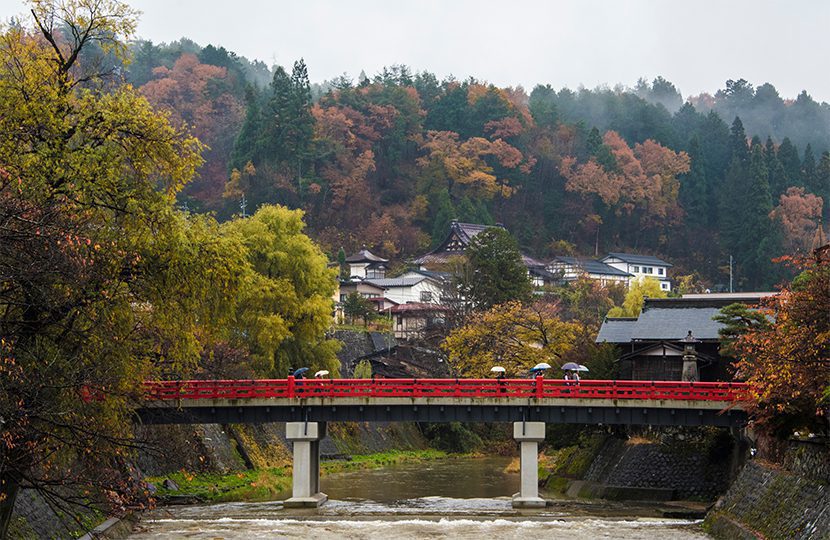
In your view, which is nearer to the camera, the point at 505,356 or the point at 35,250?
the point at 35,250

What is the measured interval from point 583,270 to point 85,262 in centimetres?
8594

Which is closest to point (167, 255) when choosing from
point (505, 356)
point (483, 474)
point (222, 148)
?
point (483, 474)

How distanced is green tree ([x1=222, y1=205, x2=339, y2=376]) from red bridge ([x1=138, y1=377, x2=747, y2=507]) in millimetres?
10238

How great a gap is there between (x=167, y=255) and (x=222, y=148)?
114 metres

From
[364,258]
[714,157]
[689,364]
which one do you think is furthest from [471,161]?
[689,364]

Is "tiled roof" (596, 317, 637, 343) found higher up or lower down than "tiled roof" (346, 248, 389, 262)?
lower down

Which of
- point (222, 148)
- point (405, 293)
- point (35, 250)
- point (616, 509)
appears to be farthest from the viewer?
point (222, 148)

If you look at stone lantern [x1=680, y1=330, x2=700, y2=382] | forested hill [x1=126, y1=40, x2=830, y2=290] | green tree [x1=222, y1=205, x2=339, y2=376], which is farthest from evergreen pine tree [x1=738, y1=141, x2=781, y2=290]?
stone lantern [x1=680, y1=330, x2=700, y2=382]

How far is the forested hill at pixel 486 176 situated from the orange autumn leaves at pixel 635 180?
8.8 inches

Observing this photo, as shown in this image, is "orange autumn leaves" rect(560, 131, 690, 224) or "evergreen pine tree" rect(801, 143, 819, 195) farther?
"evergreen pine tree" rect(801, 143, 819, 195)

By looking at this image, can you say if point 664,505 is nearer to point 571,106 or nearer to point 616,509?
point 616,509

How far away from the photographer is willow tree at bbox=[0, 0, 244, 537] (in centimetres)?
1561

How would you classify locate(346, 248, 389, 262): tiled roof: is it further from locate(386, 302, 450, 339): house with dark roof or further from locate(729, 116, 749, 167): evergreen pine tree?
locate(729, 116, 749, 167): evergreen pine tree

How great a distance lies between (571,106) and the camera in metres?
181
